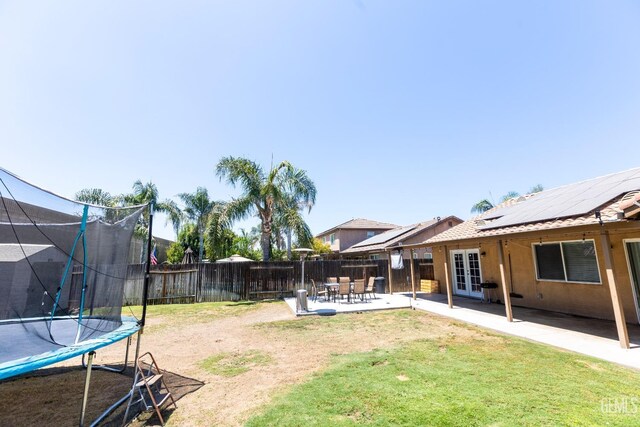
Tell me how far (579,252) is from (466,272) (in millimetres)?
5290

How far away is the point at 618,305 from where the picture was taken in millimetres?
5145

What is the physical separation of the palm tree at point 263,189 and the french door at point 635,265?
13.4 m

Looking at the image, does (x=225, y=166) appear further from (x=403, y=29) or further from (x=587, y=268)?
(x=587, y=268)

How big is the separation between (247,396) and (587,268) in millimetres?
9909

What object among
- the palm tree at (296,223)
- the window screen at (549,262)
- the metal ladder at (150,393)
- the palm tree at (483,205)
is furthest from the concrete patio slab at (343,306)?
the palm tree at (483,205)

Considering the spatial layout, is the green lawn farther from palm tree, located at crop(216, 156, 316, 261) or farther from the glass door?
palm tree, located at crop(216, 156, 316, 261)

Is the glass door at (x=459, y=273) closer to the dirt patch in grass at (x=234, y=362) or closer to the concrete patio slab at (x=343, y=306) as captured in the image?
the concrete patio slab at (x=343, y=306)

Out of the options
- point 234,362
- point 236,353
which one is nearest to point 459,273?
point 236,353

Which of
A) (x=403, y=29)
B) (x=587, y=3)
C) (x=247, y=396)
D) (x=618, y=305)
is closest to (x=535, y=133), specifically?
(x=587, y=3)

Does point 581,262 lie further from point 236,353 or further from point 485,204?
point 485,204

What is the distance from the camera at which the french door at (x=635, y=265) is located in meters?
6.62

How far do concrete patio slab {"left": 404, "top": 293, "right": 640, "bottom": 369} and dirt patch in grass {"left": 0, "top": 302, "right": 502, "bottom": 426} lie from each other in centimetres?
81

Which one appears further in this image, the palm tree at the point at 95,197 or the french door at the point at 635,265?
the palm tree at the point at 95,197

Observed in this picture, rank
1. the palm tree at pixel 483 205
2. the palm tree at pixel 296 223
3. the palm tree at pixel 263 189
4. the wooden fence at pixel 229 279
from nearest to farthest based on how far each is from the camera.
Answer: the wooden fence at pixel 229 279
the palm tree at pixel 263 189
the palm tree at pixel 296 223
the palm tree at pixel 483 205
